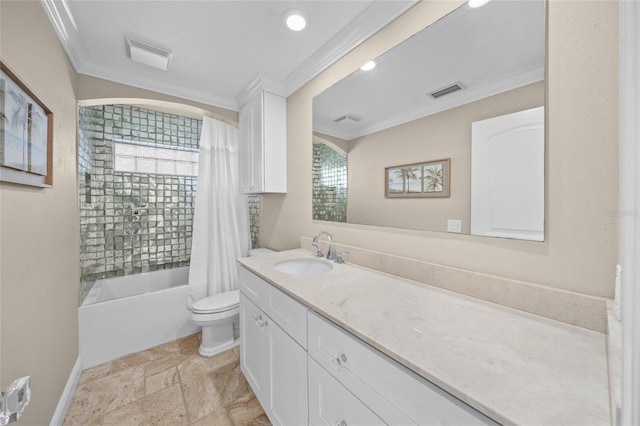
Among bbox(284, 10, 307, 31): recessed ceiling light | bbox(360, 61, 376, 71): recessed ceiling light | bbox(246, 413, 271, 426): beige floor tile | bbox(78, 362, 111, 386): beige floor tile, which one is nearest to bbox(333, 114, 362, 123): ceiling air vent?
bbox(360, 61, 376, 71): recessed ceiling light

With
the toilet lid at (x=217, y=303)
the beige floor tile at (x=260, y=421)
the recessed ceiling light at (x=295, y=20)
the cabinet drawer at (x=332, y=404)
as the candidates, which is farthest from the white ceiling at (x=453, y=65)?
the beige floor tile at (x=260, y=421)

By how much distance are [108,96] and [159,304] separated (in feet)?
5.87

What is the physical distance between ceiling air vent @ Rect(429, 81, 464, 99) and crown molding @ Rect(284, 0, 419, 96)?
0.48 m

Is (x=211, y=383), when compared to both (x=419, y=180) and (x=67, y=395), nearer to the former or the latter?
(x=67, y=395)

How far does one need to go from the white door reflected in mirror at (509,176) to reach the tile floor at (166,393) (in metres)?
1.64

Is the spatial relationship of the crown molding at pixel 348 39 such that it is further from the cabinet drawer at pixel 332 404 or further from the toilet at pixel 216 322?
the toilet at pixel 216 322

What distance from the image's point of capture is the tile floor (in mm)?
1484

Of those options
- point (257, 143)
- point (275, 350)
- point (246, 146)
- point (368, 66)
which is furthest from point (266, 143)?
Result: point (275, 350)

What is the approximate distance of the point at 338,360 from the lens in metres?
0.89

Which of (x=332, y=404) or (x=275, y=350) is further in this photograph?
(x=275, y=350)

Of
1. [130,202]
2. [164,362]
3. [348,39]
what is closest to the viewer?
[348,39]

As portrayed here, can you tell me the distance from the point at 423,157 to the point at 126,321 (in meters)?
2.56

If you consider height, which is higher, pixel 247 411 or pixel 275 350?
pixel 275 350

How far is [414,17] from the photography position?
1.29m
